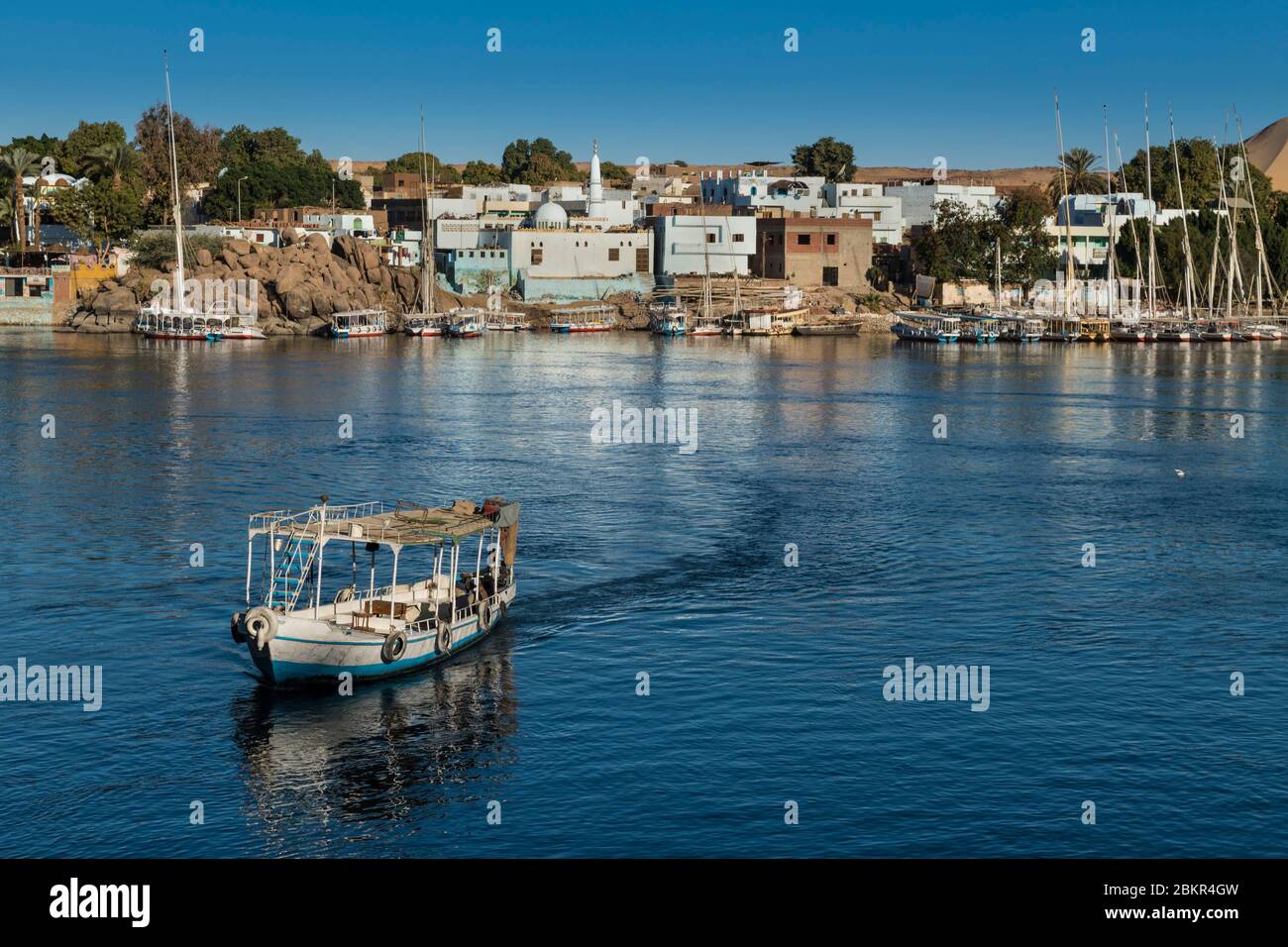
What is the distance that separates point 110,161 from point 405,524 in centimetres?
16743

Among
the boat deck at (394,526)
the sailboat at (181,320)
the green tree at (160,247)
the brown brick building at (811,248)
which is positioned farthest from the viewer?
the brown brick building at (811,248)

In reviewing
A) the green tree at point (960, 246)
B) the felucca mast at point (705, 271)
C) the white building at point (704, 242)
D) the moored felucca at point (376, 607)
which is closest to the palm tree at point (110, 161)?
the white building at point (704, 242)

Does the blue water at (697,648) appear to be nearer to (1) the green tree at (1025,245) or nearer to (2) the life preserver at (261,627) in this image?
(2) the life preserver at (261,627)

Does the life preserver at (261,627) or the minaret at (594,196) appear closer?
the life preserver at (261,627)

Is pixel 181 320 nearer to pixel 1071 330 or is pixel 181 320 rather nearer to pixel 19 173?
pixel 19 173

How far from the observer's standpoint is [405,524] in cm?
4300

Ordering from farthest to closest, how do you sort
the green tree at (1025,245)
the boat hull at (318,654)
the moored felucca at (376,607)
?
the green tree at (1025,245) → the moored felucca at (376,607) → the boat hull at (318,654)

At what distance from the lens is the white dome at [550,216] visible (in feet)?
612

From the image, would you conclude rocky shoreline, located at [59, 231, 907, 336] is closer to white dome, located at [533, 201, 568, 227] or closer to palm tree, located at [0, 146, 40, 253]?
palm tree, located at [0, 146, 40, 253]

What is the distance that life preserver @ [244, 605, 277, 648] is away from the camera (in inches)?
1476

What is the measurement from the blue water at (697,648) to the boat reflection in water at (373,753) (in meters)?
0.11
